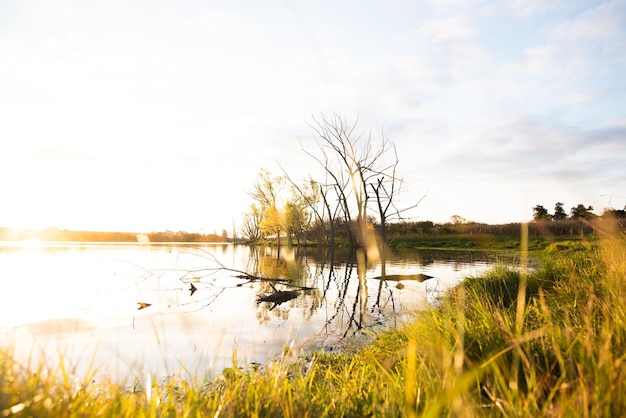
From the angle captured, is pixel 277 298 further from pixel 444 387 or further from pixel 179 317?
pixel 444 387

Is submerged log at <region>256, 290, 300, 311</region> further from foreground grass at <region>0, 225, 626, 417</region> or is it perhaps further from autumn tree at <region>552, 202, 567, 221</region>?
autumn tree at <region>552, 202, 567, 221</region>

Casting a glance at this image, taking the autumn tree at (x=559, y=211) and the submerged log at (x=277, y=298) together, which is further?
the autumn tree at (x=559, y=211)

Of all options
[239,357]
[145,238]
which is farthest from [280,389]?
[145,238]

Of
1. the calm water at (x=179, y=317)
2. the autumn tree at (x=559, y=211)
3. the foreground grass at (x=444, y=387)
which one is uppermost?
the autumn tree at (x=559, y=211)

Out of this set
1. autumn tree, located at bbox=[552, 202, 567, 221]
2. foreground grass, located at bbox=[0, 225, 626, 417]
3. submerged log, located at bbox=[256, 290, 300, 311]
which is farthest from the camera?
autumn tree, located at bbox=[552, 202, 567, 221]

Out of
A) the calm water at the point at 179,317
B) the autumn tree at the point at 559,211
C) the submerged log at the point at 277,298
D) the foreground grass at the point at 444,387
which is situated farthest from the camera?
the autumn tree at the point at 559,211

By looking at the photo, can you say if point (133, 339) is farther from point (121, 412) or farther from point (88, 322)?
point (121, 412)

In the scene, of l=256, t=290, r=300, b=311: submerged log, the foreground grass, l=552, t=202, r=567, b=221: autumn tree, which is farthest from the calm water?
l=552, t=202, r=567, b=221: autumn tree

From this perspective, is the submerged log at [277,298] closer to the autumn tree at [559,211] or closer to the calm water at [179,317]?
the calm water at [179,317]

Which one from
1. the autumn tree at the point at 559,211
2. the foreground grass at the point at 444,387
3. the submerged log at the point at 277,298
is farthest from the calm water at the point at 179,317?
the autumn tree at the point at 559,211

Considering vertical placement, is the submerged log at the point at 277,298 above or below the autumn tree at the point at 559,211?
below

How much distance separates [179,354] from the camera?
6.11m

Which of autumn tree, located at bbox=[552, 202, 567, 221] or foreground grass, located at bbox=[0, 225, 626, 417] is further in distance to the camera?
autumn tree, located at bbox=[552, 202, 567, 221]

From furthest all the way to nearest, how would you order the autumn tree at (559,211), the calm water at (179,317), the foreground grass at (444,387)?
the autumn tree at (559,211) < the calm water at (179,317) < the foreground grass at (444,387)
